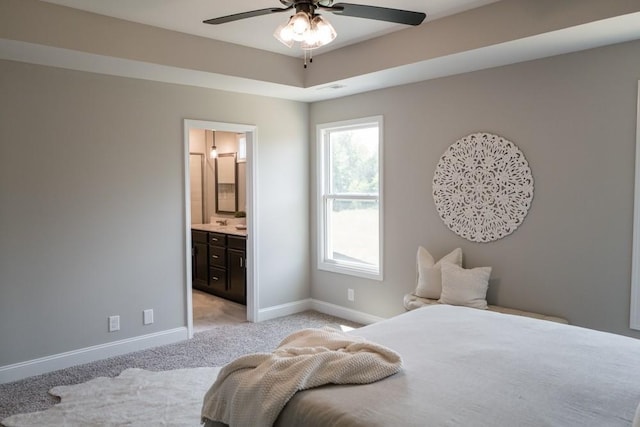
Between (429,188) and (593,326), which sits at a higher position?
(429,188)

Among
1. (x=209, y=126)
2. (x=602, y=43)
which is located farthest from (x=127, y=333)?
(x=602, y=43)

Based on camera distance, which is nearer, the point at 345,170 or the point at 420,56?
the point at 420,56

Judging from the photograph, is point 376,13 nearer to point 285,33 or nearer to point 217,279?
point 285,33

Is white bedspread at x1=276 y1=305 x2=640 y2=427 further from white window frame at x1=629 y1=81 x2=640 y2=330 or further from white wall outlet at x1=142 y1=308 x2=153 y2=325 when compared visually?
white wall outlet at x1=142 y1=308 x2=153 y2=325

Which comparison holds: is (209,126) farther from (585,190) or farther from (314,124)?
(585,190)

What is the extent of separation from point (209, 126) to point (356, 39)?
1625 mm

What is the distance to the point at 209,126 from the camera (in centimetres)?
465

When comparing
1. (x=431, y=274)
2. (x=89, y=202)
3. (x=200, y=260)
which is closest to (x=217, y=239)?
(x=200, y=260)

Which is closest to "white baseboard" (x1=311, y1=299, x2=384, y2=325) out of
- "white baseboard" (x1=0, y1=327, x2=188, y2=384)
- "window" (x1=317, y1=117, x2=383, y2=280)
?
"window" (x1=317, y1=117, x2=383, y2=280)

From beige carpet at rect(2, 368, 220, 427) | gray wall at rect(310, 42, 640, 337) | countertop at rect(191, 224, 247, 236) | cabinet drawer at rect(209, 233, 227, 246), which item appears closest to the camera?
beige carpet at rect(2, 368, 220, 427)

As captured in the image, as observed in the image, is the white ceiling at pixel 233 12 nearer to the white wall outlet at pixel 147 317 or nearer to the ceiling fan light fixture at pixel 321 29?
the ceiling fan light fixture at pixel 321 29

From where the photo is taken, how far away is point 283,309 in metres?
5.37

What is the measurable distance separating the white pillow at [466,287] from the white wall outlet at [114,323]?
273cm

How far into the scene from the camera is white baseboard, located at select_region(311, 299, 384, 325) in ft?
16.3
